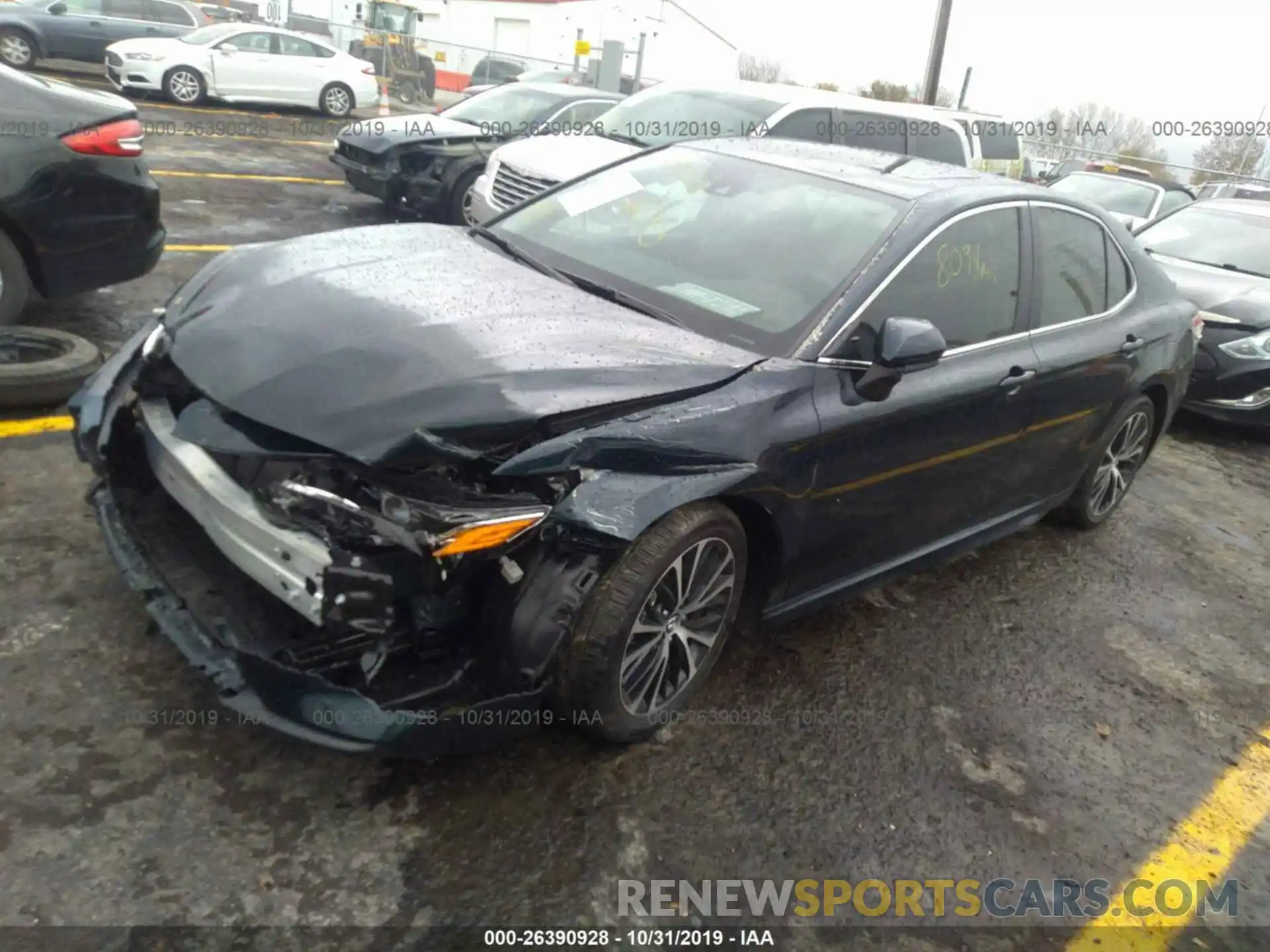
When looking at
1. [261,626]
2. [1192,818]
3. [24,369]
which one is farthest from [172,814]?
[1192,818]

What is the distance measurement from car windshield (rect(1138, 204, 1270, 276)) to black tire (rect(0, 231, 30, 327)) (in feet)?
26.4

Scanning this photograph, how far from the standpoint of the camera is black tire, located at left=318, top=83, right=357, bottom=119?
17.1 m

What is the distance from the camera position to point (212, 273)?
3236 mm

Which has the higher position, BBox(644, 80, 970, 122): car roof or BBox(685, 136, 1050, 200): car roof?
BBox(644, 80, 970, 122): car roof

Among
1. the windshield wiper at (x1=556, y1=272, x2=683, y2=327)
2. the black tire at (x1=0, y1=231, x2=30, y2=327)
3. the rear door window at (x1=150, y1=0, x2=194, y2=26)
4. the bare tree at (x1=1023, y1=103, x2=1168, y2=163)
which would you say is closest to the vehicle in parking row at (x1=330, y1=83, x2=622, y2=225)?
the black tire at (x1=0, y1=231, x2=30, y2=327)

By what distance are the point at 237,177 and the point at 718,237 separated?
8.48 meters

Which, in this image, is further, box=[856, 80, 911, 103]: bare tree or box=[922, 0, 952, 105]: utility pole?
box=[856, 80, 911, 103]: bare tree

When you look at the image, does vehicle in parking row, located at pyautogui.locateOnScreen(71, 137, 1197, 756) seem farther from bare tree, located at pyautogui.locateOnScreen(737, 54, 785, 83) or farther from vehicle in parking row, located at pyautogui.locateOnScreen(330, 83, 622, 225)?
bare tree, located at pyautogui.locateOnScreen(737, 54, 785, 83)

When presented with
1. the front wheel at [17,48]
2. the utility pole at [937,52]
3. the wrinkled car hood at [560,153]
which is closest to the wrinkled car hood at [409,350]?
the wrinkled car hood at [560,153]

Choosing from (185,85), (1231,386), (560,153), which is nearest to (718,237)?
(560,153)

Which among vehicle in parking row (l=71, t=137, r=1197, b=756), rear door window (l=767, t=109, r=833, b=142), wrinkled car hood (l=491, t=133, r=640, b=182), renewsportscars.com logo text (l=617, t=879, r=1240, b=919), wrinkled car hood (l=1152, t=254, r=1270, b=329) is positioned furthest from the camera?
rear door window (l=767, t=109, r=833, b=142)

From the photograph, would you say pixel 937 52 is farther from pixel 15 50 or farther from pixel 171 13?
pixel 15 50

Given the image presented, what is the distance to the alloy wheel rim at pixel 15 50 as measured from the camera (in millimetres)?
14578

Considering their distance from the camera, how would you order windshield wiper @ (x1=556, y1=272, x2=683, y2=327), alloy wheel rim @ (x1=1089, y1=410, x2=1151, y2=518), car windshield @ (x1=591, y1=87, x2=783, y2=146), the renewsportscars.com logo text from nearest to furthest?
1. the renewsportscars.com logo text
2. windshield wiper @ (x1=556, y1=272, x2=683, y2=327)
3. alloy wheel rim @ (x1=1089, y1=410, x2=1151, y2=518)
4. car windshield @ (x1=591, y1=87, x2=783, y2=146)
